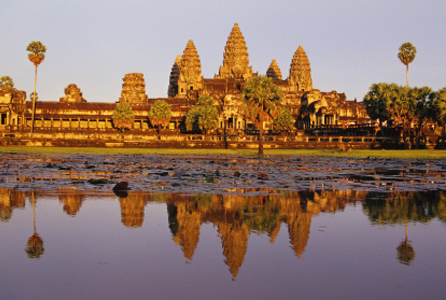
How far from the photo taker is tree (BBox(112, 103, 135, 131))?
11512cm

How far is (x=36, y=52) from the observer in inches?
3890

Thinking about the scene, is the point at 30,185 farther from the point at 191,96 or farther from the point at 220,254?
the point at 191,96

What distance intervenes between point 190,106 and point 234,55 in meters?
43.6

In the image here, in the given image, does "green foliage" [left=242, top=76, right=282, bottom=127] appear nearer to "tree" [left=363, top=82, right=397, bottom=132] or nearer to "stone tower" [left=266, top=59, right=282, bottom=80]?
"tree" [left=363, top=82, right=397, bottom=132]

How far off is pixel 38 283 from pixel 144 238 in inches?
118

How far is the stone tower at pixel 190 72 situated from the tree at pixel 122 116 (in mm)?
43085

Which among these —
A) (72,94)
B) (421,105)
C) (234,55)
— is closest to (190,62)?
(234,55)

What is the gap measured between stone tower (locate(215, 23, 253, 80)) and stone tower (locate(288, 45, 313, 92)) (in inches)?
589

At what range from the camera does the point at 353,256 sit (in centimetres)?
839

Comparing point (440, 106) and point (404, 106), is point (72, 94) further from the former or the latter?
point (440, 106)

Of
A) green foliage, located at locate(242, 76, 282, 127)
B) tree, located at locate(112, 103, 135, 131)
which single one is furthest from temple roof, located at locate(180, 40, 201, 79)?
green foliage, located at locate(242, 76, 282, 127)

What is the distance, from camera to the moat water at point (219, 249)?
6.73 m

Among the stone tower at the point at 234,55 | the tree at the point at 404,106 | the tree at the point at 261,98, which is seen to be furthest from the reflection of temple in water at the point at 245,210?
the stone tower at the point at 234,55

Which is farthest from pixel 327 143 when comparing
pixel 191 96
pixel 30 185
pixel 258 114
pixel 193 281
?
pixel 191 96
